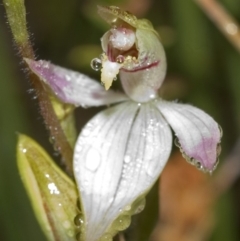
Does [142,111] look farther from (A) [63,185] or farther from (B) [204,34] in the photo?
(B) [204,34]

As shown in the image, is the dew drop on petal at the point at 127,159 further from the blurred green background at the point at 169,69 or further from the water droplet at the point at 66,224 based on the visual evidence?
the blurred green background at the point at 169,69

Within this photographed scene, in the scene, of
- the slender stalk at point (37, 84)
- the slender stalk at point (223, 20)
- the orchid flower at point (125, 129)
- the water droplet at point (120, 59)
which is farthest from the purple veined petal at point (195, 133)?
the slender stalk at point (223, 20)

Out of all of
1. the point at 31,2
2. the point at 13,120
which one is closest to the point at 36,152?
the point at 13,120

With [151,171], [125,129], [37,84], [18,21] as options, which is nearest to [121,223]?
[151,171]

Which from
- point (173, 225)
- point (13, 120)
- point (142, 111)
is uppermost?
point (142, 111)

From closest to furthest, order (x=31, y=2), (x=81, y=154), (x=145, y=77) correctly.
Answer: (x=81, y=154) → (x=145, y=77) → (x=31, y=2)

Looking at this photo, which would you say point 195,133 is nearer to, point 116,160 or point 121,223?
point 116,160

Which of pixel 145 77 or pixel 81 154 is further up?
pixel 145 77

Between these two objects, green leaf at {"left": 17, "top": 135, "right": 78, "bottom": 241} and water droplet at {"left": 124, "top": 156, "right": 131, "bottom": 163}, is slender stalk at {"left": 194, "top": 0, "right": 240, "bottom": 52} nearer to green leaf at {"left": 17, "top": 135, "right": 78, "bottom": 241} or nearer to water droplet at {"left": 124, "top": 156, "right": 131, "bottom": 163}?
water droplet at {"left": 124, "top": 156, "right": 131, "bottom": 163}
